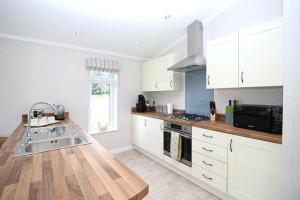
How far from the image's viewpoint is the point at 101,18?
2.16 metres

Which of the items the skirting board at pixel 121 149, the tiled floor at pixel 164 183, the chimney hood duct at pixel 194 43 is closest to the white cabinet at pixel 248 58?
the chimney hood duct at pixel 194 43

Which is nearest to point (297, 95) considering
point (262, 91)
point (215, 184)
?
point (262, 91)

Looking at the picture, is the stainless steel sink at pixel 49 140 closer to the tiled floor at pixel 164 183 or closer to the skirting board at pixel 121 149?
the tiled floor at pixel 164 183

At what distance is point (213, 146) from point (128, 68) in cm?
243

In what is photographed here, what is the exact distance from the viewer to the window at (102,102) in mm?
3110

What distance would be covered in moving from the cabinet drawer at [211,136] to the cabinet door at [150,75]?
1.40m

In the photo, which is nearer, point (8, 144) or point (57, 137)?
point (8, 144)

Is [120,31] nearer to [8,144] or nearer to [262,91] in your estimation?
[8,144]

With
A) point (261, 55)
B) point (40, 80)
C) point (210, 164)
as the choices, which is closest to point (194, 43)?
point (261, 55)

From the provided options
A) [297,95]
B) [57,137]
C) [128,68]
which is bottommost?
[57,137]

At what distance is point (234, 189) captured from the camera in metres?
1.66

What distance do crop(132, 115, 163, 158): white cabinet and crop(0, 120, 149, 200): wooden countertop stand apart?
172 centimetres

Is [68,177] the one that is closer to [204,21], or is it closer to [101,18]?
[101,18]

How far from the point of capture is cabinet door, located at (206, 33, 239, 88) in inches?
71.9
